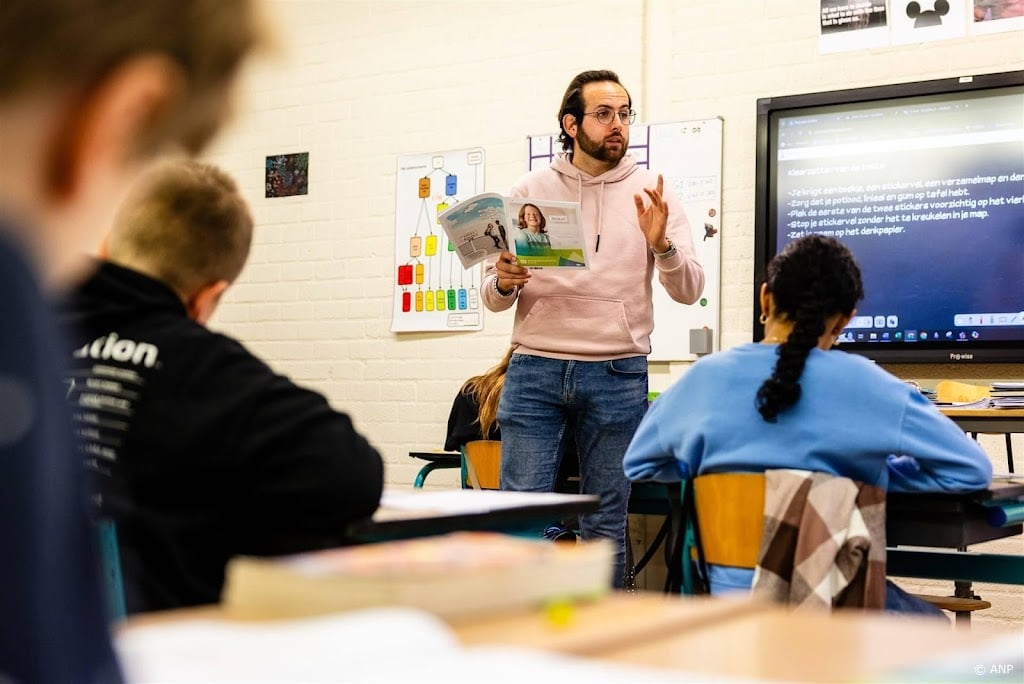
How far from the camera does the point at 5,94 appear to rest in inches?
12.7

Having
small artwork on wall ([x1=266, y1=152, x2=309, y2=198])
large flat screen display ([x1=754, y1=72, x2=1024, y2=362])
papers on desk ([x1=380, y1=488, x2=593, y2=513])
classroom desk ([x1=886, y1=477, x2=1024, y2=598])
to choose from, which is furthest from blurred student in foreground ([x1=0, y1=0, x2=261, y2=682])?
small artwork on wall ([x1=266, y1=152, x2=309, y2=198])

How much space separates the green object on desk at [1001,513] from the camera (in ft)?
6.39

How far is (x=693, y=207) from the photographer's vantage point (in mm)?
4605

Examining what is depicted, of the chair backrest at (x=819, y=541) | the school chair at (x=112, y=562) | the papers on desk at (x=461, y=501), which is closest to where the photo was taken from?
the school chair at (x=112, y=562)

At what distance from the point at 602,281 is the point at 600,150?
40cm

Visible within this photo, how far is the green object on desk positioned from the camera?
195cm

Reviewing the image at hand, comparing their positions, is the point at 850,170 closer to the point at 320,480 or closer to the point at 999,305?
the point at 999,305

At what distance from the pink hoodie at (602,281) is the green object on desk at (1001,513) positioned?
1.27 meters

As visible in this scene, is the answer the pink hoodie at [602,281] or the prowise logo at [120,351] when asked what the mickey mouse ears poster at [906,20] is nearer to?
the pink hoodie at [602,281]

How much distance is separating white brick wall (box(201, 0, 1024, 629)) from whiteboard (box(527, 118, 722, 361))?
0.05 meters

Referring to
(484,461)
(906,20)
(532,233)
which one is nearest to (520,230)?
(532,233)

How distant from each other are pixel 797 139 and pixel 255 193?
9.21 feet

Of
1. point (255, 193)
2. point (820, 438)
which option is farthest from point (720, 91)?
point (820, 438)

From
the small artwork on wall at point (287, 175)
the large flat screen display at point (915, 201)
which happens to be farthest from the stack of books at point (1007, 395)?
the small artwork on wall at point (287, 175)
